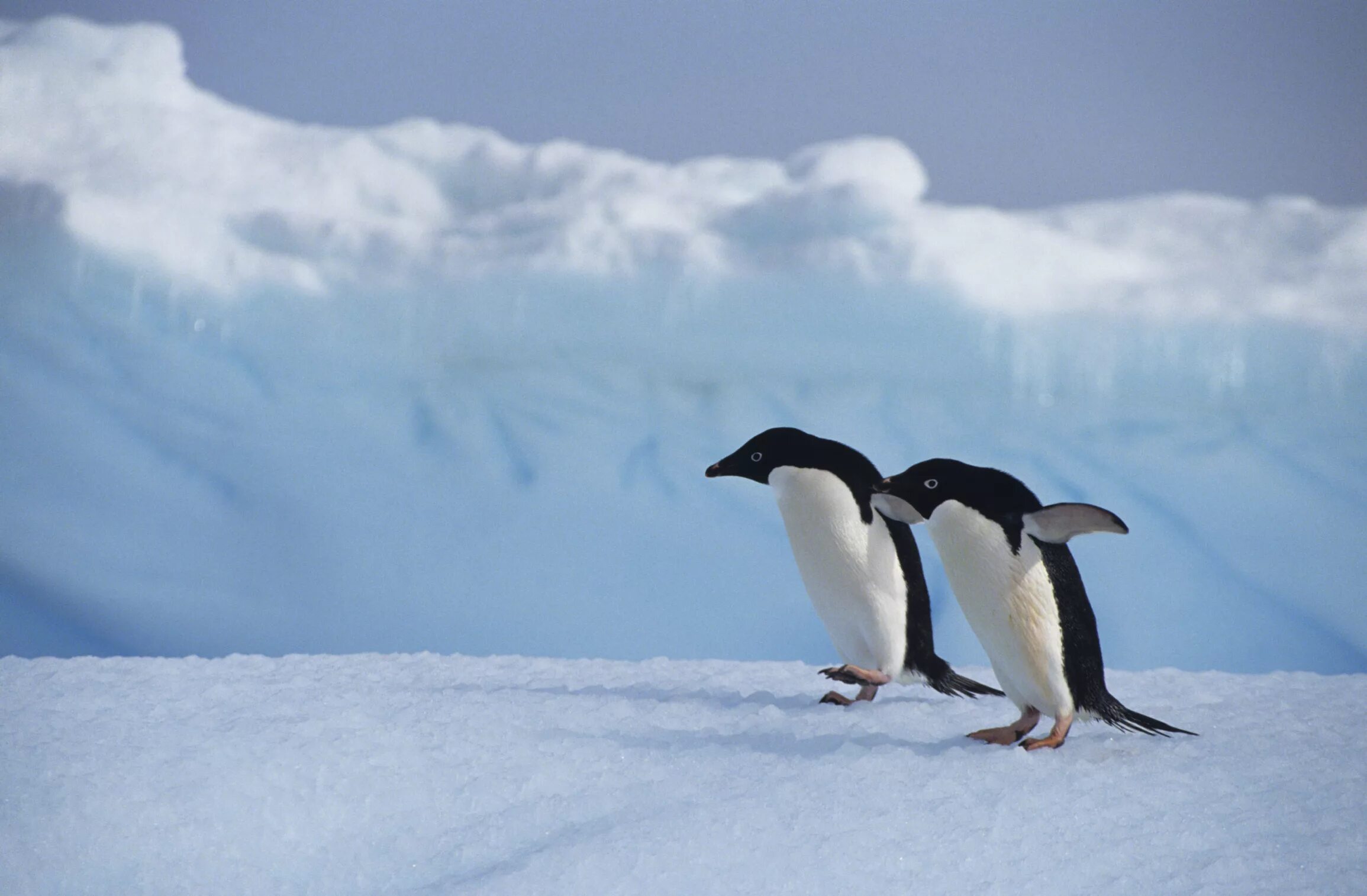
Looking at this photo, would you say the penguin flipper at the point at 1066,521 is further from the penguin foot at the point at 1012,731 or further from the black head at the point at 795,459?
the black head at the point at 795,459

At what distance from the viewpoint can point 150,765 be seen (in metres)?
2.02

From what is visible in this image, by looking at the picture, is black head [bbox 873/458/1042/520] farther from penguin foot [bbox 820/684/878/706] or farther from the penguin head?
penguin foot [bbox 820/684/878/706]

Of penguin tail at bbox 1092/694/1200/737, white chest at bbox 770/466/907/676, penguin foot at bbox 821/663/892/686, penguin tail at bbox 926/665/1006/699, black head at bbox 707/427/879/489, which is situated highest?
black head at bbox 707/427/879/489

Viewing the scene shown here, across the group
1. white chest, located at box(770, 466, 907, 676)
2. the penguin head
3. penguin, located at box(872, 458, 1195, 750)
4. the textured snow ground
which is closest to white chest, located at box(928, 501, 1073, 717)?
penguin, located at box(872, 458, 1195, 750)

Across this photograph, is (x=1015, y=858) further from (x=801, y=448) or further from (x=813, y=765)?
(x=801, y=448)

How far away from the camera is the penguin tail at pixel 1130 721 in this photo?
2045mm

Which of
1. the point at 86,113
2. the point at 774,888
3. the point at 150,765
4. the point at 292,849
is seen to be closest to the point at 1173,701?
the point at 774,888

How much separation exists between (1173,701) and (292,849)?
1.78m

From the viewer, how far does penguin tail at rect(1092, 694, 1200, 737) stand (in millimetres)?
2045

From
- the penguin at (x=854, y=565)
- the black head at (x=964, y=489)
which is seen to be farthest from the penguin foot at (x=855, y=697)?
the black head at (x=964, y=489)

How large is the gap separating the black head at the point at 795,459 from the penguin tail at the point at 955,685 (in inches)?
15.8

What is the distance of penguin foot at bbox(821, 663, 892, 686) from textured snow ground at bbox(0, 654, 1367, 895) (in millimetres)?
61

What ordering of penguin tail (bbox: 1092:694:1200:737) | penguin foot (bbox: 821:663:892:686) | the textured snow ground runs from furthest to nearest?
penguin foot (bbox: 821:663:892:686) → penguin tail (bbox: 1092:694:1200:737) → the textured snow ground

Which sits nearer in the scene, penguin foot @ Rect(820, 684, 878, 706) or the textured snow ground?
the textured snow ground
